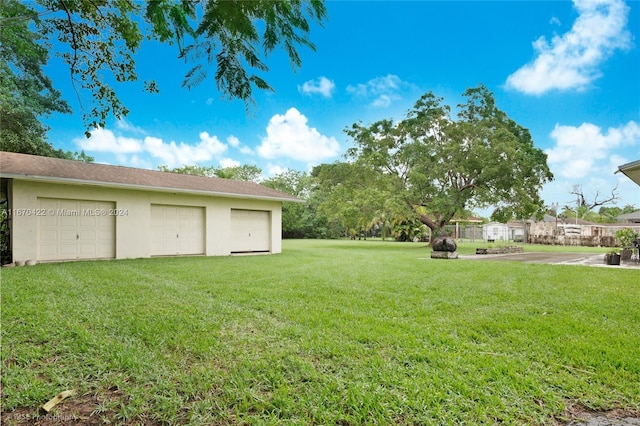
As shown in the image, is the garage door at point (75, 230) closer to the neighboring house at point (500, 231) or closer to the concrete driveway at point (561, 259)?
the concrete driveway at point (561, 259)

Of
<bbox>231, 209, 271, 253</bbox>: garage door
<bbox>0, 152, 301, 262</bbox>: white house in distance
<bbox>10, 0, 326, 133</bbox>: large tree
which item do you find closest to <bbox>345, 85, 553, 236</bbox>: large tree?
<bbox>231, 209, 271, 253</bbox>: garage door

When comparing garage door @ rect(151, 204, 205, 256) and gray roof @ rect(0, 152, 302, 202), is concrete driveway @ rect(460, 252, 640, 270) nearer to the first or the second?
gray roof @ rect(0, 152, 302, 202)

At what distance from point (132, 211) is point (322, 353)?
1097cm

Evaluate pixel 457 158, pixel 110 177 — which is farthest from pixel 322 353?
pixel 457 158

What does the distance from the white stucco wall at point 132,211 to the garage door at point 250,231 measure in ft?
0.85

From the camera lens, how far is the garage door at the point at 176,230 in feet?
41.0

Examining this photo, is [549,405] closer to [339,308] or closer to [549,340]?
[549,340]

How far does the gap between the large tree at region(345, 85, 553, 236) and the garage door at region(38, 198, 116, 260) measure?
14.3 meters

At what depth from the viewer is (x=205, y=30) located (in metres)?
2.42

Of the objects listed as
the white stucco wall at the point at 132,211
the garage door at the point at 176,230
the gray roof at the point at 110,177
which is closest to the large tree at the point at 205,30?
the gray roof at the point at 110,177

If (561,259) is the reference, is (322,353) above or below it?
above

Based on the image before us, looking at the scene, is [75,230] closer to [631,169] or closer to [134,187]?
[134,187]

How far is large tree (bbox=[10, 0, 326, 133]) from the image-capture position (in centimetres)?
224

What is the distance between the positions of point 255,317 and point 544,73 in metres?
15.9
